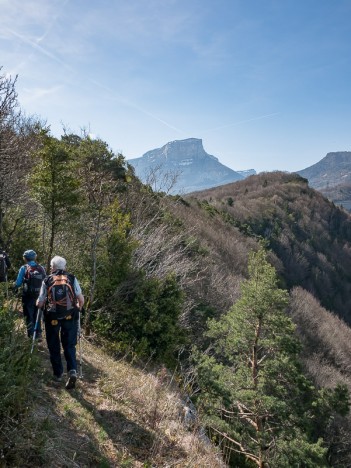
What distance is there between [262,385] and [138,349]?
6.33 meters

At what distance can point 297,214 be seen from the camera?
7512 centimetres

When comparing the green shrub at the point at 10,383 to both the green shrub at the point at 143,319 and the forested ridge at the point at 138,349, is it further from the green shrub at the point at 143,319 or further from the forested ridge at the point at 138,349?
the green shrub at the point at 143,319

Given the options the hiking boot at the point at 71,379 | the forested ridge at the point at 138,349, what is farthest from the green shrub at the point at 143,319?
the hiking boot at the point at 71,379

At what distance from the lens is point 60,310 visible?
4.79 metres

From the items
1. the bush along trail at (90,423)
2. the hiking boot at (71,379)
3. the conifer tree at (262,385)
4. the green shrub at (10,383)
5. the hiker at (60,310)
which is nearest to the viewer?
the green shrub at (10,383)

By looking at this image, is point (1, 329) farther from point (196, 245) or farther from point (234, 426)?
point (196, 245)

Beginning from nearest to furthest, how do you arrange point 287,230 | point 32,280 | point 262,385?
point 32,280, point 262,385, point 287,230

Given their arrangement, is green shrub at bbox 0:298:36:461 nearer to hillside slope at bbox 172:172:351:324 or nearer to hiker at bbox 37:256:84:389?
hiker at bbox 37:256:84:389

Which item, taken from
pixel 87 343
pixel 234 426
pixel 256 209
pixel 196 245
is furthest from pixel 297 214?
pixel 87 343

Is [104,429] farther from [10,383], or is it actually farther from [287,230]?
[287,230]

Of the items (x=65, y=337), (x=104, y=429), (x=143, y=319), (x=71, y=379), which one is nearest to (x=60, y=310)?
(x=65, y=337)

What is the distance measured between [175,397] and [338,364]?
35.5 meters

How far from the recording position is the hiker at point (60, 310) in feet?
15.8

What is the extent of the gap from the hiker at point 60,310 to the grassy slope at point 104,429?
0.33m
